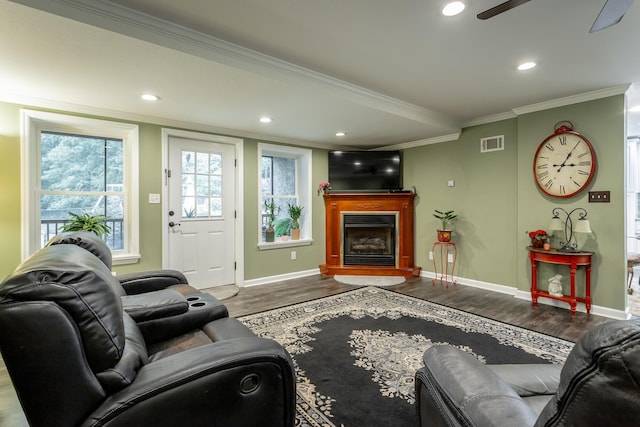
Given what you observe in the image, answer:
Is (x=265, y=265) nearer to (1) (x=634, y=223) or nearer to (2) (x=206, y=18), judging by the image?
(2) (x=206, y=18)

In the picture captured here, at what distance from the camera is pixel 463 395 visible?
909mm

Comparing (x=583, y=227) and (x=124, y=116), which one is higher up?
(x=124, y=116)

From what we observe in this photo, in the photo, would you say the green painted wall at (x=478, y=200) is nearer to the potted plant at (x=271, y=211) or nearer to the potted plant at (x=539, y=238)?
the potted plant at (x=539, y=238)

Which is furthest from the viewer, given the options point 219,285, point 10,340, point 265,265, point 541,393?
point 265,265

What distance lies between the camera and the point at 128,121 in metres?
3.69

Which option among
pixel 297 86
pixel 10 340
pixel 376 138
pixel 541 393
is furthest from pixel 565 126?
pixel 10 340

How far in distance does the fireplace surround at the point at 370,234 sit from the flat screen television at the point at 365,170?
230mm

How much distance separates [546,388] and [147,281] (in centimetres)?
242

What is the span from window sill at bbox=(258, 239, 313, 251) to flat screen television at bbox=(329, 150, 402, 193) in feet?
3.27

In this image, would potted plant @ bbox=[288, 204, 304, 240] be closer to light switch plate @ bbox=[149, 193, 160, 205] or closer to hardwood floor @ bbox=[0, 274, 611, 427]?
hardwood floor @ bbox=[0, 274, 611, 427]

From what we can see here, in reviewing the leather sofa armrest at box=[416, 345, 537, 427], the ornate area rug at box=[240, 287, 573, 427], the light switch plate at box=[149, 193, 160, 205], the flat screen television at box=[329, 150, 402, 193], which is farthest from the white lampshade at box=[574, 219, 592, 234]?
the light switch plate at box=[149, 193, 160, 205]

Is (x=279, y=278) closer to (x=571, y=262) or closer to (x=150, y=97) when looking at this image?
(x=150, y=97)

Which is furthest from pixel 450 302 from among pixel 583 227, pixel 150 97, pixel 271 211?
pixel 150 97

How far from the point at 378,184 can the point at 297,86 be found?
2.92 meters
